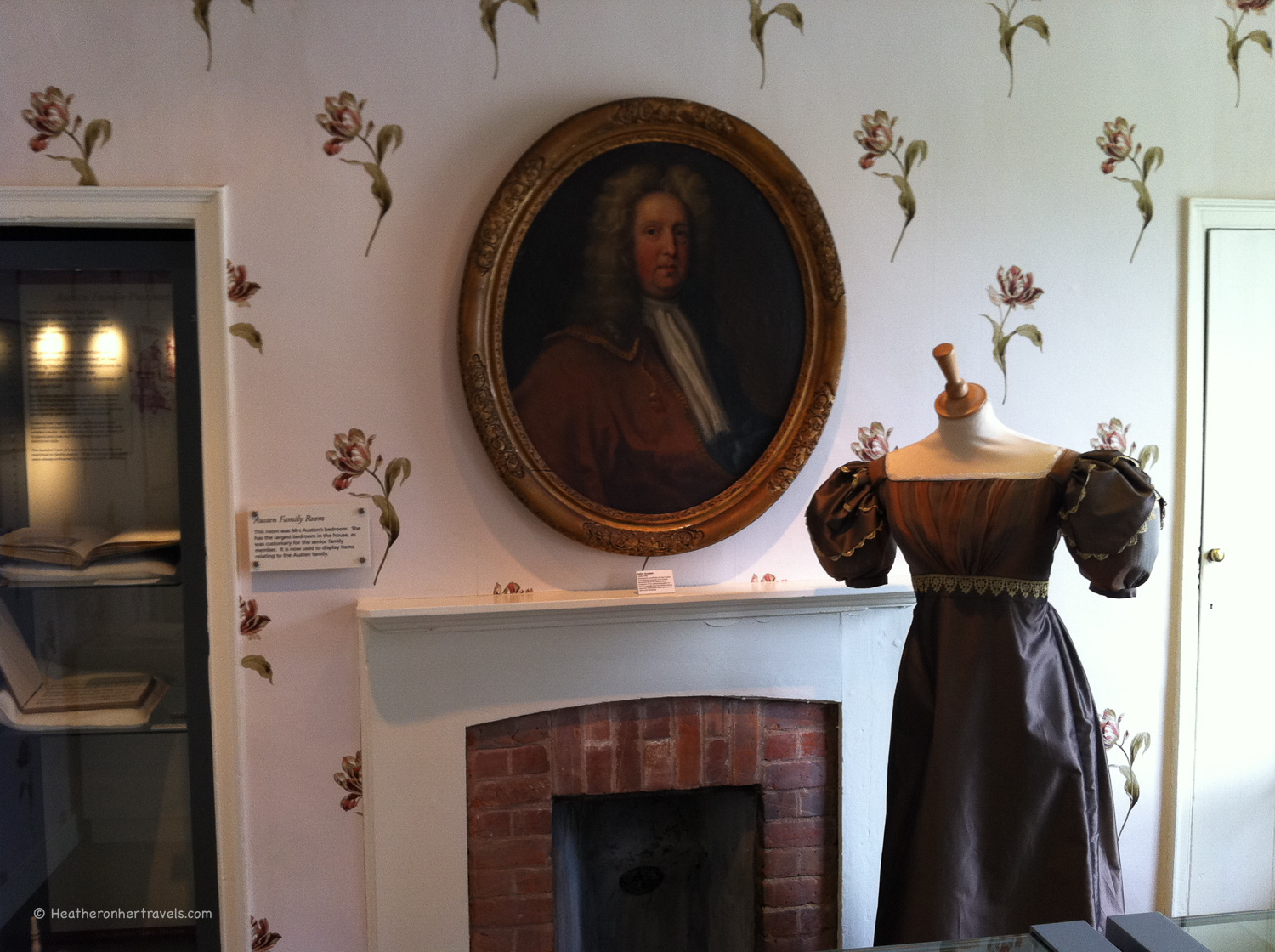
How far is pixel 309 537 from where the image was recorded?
6.58ft

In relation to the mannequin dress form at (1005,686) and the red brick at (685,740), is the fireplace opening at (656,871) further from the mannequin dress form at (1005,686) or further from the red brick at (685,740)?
the mannequin dress form at (1005,686)

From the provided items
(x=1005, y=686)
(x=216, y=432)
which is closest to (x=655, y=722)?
(x=1005, y=686)

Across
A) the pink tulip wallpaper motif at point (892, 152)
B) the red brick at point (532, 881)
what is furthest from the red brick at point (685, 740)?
the pink tulip wallpaper motif at point (892, 152)

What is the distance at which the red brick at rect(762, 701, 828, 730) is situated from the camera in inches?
85.7

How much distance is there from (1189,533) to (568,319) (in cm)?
171

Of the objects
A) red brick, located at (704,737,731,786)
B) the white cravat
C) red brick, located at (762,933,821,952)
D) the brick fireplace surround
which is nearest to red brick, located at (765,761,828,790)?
the brick fireplace surround

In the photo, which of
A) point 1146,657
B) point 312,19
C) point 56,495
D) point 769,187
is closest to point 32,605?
point 56,495

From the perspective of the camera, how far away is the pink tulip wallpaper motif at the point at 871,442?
7.27 ft

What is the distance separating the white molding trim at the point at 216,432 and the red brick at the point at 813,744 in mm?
1309

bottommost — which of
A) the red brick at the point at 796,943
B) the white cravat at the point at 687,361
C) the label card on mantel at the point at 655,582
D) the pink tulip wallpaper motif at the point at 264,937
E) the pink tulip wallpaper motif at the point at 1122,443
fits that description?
the red brick at the point at 796,943

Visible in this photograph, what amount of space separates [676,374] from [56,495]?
1.44 metres

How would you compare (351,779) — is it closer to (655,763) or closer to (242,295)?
(655,763)

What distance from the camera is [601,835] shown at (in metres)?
2.36

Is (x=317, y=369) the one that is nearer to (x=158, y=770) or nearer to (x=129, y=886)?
(x=158, y=770)
